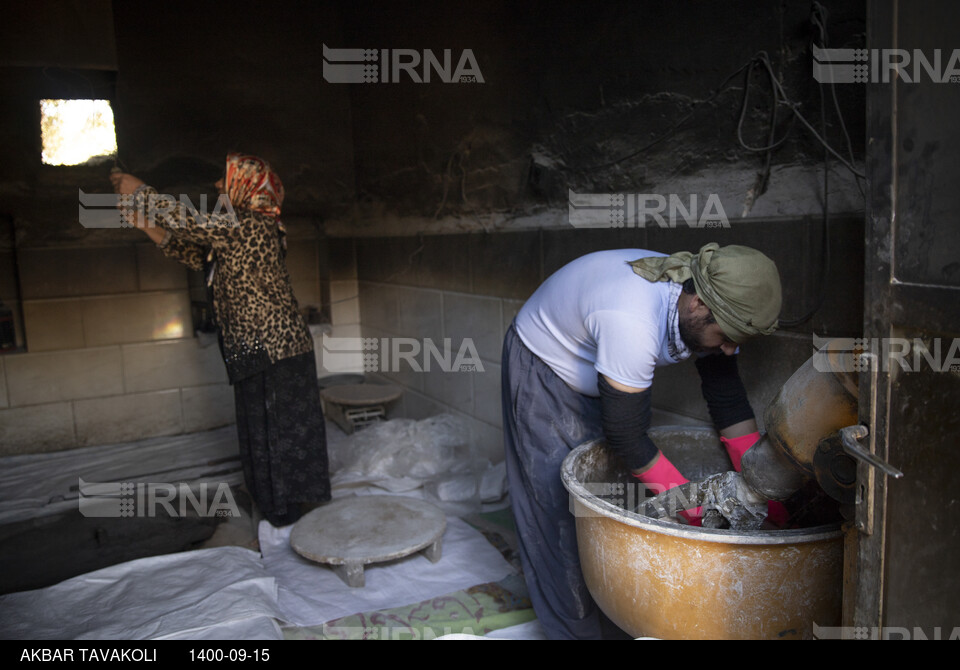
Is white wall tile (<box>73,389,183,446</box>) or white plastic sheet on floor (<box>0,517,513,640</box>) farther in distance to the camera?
white wall tile (<box>73,389,183,446</box>)

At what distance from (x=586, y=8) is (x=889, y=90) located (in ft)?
5.98

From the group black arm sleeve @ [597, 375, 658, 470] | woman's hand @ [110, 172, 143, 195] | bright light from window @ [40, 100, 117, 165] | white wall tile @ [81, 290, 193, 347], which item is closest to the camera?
black arm sleeve @ [597, 375, 658, 470]

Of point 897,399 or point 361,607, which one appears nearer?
point 897,399

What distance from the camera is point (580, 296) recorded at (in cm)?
188

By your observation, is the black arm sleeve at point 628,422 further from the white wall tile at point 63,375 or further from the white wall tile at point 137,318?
the white wall tile at point 63,375

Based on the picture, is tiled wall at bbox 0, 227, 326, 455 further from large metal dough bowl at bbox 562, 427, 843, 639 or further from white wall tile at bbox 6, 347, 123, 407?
large metal dough bowl at bbox 562, 427, 843, 639

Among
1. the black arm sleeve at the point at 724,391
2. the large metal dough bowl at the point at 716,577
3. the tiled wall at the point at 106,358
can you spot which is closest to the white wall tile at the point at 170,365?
the tiled wall at the point at 106,358

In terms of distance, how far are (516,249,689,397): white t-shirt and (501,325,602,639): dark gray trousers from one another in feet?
0.19

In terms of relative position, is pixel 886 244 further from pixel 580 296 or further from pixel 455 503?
pixel 455 503

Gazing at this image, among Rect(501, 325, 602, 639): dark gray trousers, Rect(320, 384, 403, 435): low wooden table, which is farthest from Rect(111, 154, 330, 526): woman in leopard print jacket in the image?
Rect(501, 325, 602, 639): dark gray trousers

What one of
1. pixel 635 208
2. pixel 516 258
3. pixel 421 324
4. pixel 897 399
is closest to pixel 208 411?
pixel 421 324

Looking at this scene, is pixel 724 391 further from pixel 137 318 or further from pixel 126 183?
pixel 137 318

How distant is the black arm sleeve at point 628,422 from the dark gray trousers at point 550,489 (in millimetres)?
330

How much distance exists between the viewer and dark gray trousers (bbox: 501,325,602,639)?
208 cm
